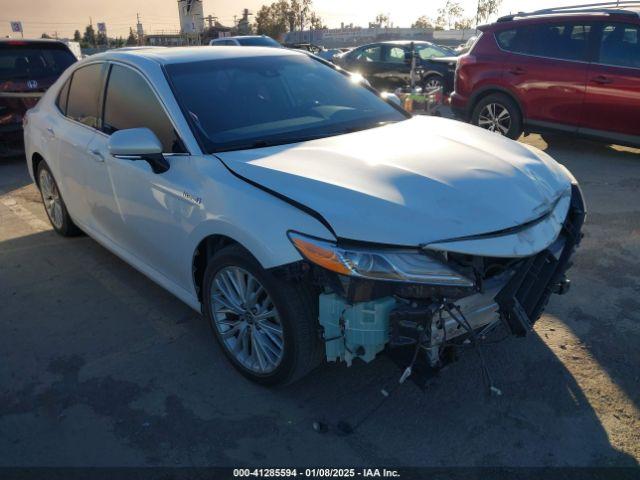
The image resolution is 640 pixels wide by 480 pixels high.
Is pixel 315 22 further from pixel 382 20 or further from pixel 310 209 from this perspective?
pixel 310 209

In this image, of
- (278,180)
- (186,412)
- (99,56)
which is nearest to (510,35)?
(99,56)

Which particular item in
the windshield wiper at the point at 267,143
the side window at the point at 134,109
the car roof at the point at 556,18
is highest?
the car roof at the point at 556,18

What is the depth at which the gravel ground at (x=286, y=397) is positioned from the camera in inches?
100

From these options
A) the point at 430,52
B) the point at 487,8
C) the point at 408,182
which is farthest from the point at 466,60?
the point at 487,8

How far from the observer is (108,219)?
4012 millimetres

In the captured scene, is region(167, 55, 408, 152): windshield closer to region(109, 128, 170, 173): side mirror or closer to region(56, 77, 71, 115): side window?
region(109, 128, 170, 173): side mirror

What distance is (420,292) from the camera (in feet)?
7.73

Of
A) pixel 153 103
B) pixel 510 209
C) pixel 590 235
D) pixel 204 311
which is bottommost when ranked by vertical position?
pixel 590 235

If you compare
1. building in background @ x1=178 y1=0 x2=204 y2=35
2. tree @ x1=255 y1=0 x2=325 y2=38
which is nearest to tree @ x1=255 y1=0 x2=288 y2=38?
tree @ x1=255 y1=0 x2=325 y2=38

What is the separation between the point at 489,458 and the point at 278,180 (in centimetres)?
157

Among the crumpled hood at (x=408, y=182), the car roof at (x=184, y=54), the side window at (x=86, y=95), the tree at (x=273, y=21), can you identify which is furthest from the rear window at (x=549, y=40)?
the tree at (x=273, y=21)

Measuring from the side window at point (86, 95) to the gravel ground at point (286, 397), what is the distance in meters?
1.31

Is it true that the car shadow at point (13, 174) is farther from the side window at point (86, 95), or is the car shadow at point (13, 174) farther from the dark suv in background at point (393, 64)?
the dark suv in background at point (393, 64)

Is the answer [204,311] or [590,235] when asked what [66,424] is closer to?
[204,311]
